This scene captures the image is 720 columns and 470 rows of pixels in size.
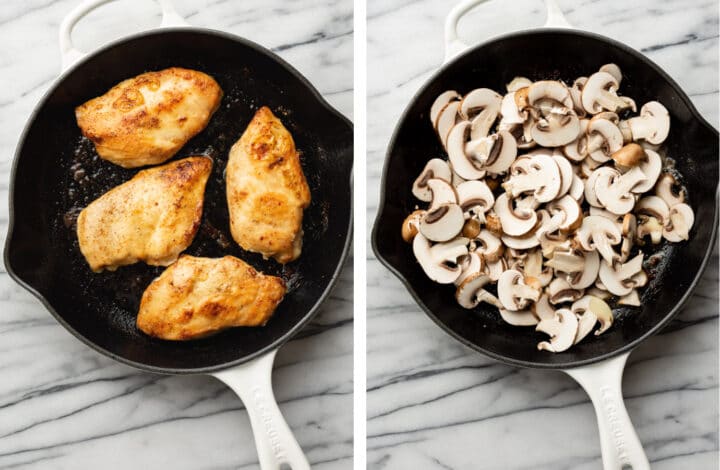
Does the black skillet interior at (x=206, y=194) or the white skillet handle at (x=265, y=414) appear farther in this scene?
the black skillet interior at (x=206, y=194)

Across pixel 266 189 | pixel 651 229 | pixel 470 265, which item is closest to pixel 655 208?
pixel 651 229

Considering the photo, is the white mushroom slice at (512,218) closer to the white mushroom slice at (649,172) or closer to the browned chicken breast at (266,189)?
the white mushroom slice at (649,172)

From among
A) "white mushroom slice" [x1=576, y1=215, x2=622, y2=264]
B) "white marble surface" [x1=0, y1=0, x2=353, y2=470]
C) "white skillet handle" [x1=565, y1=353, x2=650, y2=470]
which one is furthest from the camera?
"white marble surface" [x1=0, y1=0, x2=353, y2=470]

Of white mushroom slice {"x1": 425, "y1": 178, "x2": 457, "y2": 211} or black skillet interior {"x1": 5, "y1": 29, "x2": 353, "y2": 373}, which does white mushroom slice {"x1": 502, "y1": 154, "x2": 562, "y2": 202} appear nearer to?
white mushroom slice {"x1": 425, "y1": 178, "x2": 457, "y2": 211}

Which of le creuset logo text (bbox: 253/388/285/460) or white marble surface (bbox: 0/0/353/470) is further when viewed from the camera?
white marble surface (bbox: 0/0/353/470)

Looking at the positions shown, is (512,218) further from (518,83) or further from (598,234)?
(518,83)

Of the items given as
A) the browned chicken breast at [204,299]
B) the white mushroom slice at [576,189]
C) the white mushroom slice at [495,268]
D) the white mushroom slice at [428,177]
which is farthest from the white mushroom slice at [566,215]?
the browned chicken breast at [204,299]

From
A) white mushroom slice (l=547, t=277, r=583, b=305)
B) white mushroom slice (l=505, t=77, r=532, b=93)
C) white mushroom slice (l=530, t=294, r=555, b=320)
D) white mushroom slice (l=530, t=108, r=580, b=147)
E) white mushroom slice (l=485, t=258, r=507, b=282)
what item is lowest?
white mushroom slice (l=530, t=294, r=555, b=320)

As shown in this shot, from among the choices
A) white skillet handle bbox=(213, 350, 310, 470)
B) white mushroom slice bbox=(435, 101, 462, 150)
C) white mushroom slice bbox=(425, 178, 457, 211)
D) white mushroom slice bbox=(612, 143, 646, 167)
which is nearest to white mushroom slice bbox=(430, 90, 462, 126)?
white mushroom slice bbox=(435, 101, 462, 150)
